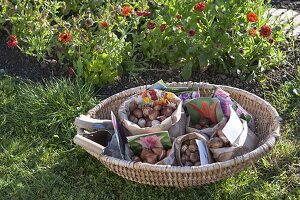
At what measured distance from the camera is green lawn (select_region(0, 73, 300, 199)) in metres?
3.32

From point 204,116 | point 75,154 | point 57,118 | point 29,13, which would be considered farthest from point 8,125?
point 204,116

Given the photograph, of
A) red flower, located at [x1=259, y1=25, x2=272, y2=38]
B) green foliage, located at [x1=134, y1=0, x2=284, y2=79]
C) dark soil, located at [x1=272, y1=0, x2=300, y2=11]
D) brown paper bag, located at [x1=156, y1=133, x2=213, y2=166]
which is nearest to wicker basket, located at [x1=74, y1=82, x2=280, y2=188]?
brown paper bag, located at [x1=156, y1=133, x2=213, y2=166]

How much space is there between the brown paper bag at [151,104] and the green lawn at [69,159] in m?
0.35

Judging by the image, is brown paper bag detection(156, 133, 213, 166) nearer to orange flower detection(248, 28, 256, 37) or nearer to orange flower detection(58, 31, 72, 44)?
orange flower detection(248, 28, 256, 37)

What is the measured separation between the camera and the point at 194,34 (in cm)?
388

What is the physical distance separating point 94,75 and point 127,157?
1.03 m

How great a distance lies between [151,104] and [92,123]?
1.20ft

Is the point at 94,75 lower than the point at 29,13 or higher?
lower

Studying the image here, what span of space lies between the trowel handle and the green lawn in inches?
10.8

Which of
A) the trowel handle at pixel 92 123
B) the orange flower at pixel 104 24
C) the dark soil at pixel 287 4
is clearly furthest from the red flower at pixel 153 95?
the dark soil at pixel 287 4

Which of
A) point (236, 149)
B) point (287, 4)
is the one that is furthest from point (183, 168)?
point (287, 4)

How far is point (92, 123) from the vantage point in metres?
3.40

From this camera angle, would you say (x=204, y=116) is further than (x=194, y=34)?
No

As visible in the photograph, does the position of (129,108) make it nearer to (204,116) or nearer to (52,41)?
(204,116)
